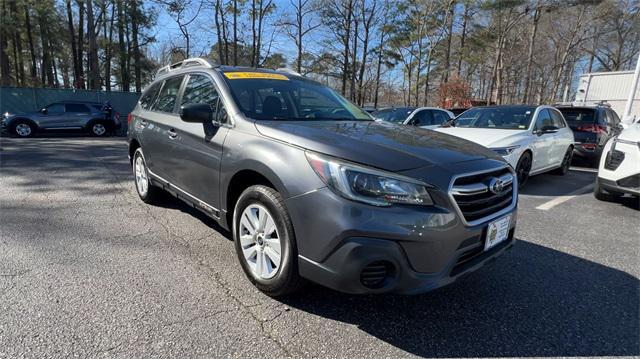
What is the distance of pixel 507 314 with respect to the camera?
2.42m

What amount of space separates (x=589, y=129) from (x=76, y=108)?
1735 cm

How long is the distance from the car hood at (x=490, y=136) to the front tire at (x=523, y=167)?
39 cm

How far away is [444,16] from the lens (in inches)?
1234

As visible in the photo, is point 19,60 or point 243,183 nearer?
point 243,183

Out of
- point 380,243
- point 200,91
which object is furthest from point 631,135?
point 200,91

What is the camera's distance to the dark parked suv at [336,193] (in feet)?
6.36

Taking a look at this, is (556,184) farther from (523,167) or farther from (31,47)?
(31,47)

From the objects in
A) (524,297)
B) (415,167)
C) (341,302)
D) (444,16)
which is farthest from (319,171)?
(444,16)

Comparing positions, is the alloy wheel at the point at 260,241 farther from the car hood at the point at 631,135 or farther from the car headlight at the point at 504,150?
the car hood at the point at 631,135

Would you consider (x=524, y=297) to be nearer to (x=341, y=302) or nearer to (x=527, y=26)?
(x=341, y=302)

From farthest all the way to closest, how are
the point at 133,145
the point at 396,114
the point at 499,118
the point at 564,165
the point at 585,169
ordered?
the point at 396,114 → the point at 585,169 → the point at 564,165 → the point at 499,118 → the point at 133,145

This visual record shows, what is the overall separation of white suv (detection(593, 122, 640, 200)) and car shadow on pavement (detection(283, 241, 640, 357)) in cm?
226

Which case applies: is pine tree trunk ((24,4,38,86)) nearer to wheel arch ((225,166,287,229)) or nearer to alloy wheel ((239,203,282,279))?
wheel arch ((225,166,287,229))

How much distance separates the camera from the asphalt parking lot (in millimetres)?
2061
